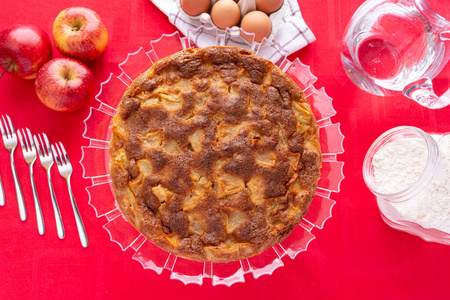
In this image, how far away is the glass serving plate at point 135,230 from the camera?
182cm

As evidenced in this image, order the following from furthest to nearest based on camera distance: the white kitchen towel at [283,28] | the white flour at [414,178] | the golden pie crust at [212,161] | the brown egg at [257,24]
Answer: the white kitchen towel at [283,28]
the brown egg at [257,24]
the white flour at [414,178]
the golden pie crust at [212,161]

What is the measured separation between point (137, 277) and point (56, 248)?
1.47 feet

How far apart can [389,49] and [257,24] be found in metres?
0.74

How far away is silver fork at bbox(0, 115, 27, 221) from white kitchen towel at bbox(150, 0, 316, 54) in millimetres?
1033

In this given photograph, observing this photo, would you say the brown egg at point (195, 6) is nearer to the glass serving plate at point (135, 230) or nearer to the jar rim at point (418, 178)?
the glass serving plate at point (135, 230)

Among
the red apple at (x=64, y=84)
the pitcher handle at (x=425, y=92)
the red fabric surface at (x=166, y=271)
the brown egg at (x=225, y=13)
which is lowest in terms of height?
the red fabric surface at (x=166, y=271)

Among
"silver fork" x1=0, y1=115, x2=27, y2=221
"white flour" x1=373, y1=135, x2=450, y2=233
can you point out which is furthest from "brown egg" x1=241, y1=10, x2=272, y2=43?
"silver fork" x1=0, y1=115, x2=27, y2=221

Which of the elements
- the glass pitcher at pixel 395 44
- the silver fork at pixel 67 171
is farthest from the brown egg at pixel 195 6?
the silver fork at pixel 67 171

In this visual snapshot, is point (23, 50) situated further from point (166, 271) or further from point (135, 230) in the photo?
point (166, 271)

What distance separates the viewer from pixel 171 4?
2.14 meters

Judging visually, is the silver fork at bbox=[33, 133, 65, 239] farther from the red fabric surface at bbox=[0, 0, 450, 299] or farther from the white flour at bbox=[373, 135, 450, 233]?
the white flour at bbox=[373, 135, 450, 233]

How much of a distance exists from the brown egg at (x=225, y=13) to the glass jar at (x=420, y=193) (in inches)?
38.3

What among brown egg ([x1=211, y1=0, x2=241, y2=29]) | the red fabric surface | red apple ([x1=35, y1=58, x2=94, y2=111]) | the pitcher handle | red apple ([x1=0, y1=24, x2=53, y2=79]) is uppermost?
brown egg ([x1=211, y1=0, x2=241, y2=29])

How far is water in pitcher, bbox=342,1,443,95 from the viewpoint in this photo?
79.8 inches
